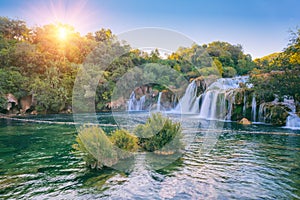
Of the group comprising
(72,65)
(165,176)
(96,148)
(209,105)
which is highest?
(72,65)

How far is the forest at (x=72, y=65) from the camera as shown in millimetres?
16922

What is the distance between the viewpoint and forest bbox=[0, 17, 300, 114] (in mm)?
16922

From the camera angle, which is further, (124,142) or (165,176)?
(124,142)

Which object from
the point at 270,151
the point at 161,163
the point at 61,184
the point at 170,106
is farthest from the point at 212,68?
the point at 61,184

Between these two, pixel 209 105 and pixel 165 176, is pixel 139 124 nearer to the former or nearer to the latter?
pixel 165 176

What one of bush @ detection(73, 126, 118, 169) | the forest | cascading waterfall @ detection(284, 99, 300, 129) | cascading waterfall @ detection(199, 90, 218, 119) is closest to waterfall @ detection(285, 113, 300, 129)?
cascading waterfall @ detection(284, 99, 300, 129)

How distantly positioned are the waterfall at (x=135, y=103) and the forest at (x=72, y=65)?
3389 millimetres

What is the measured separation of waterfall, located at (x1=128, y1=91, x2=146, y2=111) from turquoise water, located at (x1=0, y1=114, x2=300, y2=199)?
24250 mm

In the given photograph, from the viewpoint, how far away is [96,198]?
4785mm

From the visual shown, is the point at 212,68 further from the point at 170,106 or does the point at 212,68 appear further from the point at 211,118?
the point at 211,118

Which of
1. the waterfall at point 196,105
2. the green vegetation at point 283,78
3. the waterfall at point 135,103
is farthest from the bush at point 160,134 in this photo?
the waterfall at point 135,103

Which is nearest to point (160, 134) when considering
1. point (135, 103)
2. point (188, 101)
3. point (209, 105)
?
point (209, 105)

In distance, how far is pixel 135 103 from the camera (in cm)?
3409

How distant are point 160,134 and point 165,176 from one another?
2312 mm
